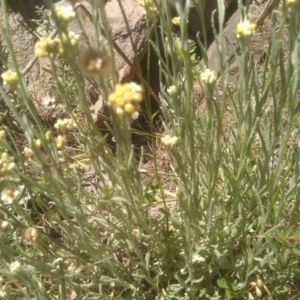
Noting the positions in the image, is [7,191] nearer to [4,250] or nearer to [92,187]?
[4,250]

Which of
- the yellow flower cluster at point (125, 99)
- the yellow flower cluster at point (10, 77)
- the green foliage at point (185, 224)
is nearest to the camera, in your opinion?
the yellow flower cluster at point (125, 99)

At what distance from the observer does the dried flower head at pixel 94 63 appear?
0.57 m

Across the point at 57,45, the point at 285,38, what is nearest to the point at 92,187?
the point at 57,45

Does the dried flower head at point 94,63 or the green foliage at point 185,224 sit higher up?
the dried flower head at point 94,63

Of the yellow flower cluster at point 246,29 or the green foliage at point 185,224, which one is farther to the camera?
the green foliage at point 185,224

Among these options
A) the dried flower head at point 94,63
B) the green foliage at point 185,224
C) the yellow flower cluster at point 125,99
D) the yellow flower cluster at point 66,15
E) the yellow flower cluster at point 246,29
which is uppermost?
the yellow flower cluster at point 66,15

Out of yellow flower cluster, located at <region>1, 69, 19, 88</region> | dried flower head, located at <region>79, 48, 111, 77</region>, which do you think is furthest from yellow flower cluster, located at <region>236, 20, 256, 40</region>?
yellow flower cluster, located at <region>1, 69, 19, 88</region>

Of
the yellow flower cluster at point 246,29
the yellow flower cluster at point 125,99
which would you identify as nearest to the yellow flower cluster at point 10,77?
the yellow flower cluster at point 125,99

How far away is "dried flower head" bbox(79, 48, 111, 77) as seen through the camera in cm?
57

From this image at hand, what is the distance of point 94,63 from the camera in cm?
58

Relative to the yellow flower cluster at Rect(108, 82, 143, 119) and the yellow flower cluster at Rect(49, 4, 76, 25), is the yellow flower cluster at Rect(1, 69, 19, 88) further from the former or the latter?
the yellow flower cluster at Rect(108, 82, 143, 119)

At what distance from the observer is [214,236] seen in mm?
1063

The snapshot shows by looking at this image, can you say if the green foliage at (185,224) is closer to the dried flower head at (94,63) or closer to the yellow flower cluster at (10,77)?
the yellow flower cluster at (10,77)

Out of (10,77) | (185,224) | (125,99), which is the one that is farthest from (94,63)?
(185,224)
